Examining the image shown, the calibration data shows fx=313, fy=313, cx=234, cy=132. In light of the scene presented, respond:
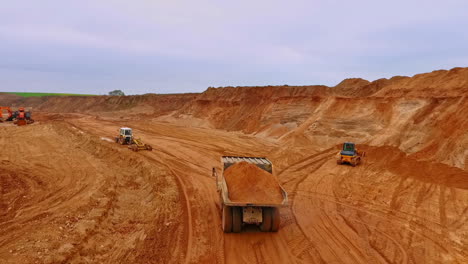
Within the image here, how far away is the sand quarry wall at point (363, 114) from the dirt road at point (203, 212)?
259 cm

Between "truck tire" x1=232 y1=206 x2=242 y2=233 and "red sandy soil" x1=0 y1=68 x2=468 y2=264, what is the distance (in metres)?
0.27

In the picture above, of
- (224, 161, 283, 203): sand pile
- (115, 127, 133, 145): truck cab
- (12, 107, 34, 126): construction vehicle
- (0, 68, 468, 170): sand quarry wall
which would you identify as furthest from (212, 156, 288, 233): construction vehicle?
(12, 107, 34, 126): construction vehicle

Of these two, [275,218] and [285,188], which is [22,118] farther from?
[275,218]

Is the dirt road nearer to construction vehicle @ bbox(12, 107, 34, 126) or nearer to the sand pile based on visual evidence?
the sand pile

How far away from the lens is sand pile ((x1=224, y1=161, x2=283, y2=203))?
1016cm

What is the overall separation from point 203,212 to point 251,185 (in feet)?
9.54

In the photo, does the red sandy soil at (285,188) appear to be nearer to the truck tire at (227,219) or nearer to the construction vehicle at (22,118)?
the truck tire at (227,219)

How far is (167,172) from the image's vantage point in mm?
18609

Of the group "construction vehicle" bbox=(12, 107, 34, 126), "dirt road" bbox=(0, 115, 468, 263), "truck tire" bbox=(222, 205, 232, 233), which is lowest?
"dirt road" bbox=(0, 115, 468, 263)

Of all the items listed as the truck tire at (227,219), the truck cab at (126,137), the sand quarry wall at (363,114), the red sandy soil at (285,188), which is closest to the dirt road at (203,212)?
the red sandy soil at (285,188)

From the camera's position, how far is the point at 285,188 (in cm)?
1666

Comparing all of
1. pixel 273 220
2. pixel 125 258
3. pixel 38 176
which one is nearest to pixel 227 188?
pixel 273 220

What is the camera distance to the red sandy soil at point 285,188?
941 centimetres

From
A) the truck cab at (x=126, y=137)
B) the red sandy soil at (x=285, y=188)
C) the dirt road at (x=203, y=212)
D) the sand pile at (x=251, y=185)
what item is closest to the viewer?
the dirt road at (x=203, y=212)
